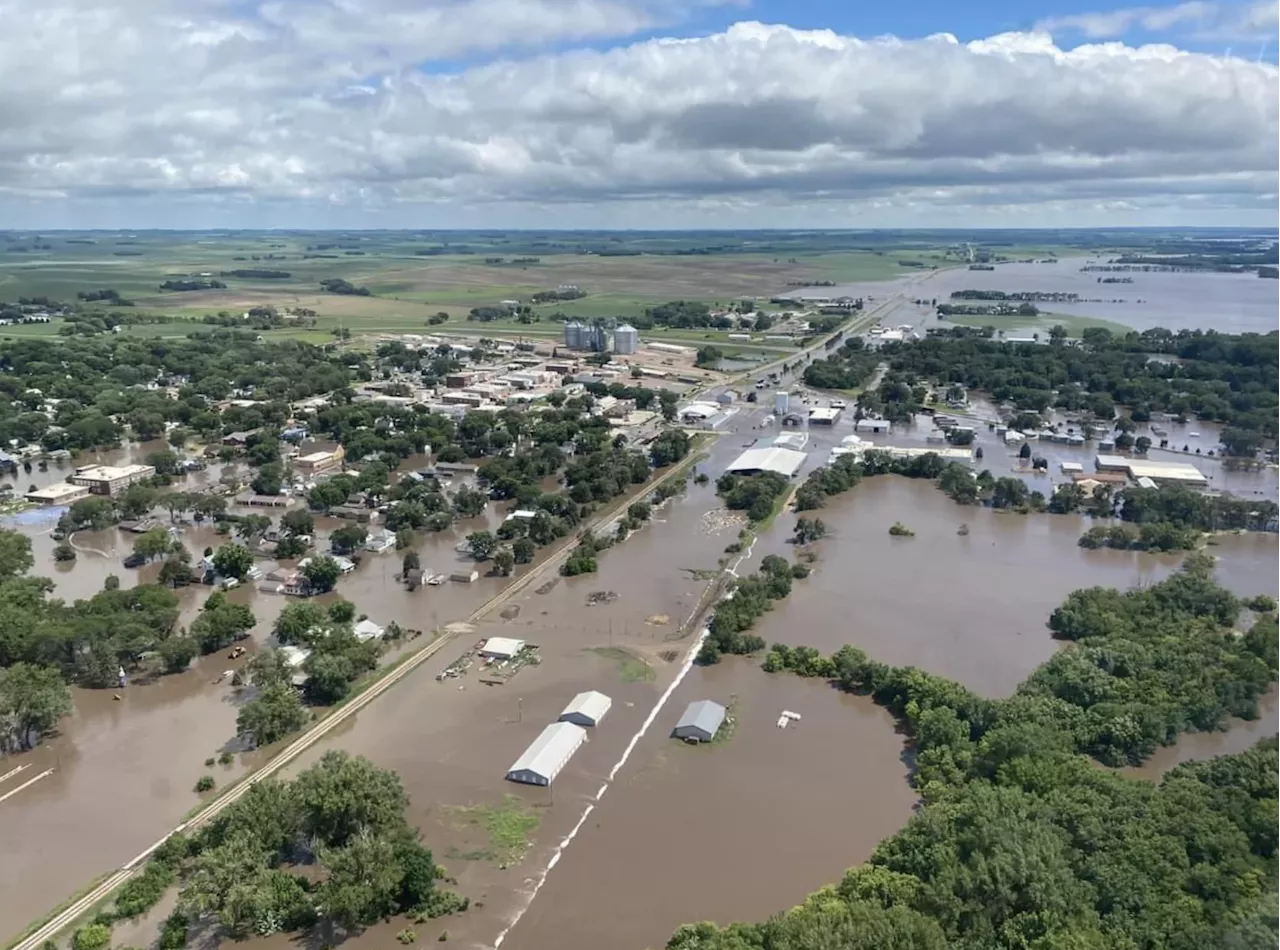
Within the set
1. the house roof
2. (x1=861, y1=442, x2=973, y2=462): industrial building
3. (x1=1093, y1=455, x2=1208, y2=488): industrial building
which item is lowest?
(x1=1093, y1=455, x2=1208, y2=488): industrial building

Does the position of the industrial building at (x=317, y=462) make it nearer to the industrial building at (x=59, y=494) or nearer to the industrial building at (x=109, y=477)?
the industrial building at (x=109, y=477)

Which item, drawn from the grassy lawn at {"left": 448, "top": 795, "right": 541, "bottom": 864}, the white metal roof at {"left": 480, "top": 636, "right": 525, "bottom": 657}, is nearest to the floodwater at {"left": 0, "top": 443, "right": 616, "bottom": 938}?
the white metal roof at {"left": 480, "top": 636, "right": 525, "bottom": 657}

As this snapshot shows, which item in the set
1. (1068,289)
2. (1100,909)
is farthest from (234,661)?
(1068,289)

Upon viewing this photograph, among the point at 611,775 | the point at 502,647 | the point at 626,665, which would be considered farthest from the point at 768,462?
the point at 611,775

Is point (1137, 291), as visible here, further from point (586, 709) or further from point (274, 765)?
point (274, 765)

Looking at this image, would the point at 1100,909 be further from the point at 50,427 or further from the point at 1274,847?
the point at 50,427

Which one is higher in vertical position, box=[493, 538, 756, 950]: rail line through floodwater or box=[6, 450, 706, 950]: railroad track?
box=[6, 450, 706, 950]: railroad track

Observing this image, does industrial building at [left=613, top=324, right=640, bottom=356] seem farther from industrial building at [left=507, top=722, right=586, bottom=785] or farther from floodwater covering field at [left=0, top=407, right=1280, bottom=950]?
industrial building at [left=507, top=722, right=586, bottom=785]
